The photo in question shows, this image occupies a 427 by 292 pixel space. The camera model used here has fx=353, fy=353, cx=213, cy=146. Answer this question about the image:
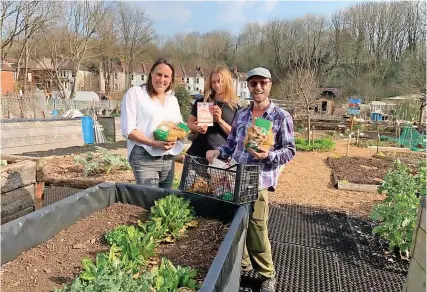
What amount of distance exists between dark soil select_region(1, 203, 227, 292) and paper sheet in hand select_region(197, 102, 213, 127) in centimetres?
74

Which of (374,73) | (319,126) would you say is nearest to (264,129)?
(319,126)

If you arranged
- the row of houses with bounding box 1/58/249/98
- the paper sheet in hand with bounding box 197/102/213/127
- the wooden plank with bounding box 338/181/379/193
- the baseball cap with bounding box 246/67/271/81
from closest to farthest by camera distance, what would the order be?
the baseball cap with bounding box 246/67/271/81 < the paper sheet in hand with bounding box 197/102/213/127 < the wooden plank with bounding box 338/181/379/193 < the row of houses with bounding box 1/58/249/98

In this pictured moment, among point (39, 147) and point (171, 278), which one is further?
point (39, 147)

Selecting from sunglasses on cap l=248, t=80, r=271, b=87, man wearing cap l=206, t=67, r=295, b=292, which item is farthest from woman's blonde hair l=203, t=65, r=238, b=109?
sunglasses on cap l=248, t=80, r=271, b=87

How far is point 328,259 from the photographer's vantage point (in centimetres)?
333

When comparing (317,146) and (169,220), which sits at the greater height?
(169,220)

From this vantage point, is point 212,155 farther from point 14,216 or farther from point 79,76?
point 79,76

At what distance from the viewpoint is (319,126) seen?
21.2m

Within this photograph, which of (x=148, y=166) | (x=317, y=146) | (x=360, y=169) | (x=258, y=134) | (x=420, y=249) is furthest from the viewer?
(x=317, y=146)

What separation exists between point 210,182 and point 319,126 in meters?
20.0

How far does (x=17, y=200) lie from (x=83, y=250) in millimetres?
1569

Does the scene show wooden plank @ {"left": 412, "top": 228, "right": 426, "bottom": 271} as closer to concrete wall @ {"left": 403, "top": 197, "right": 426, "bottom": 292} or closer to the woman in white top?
concrete wall @ {"left": 403, "top": 197, "right": 426, "bottom": 292}

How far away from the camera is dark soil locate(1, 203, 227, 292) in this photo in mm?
1664

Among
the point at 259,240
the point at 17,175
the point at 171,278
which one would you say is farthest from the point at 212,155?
the point at 17,175
